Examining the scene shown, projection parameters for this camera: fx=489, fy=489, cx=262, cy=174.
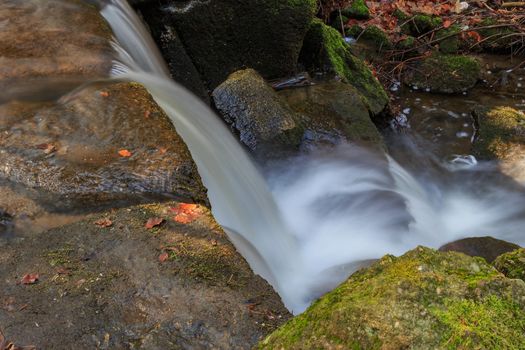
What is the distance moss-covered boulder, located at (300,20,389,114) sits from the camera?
23.5ft

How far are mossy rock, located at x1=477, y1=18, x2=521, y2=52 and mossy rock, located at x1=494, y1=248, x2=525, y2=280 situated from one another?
26.8ft

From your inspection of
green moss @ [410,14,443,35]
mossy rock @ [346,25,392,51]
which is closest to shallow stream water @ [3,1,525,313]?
mossy rock @ [346,25,392,51]

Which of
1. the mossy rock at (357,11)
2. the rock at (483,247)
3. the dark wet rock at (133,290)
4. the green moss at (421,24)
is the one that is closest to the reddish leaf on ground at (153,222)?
the dark wet rock at (133,290)

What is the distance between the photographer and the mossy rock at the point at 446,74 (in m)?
8.34

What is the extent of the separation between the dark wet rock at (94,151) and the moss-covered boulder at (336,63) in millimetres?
3843

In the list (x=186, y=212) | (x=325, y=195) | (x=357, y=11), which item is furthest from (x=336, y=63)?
(x=186, y=212)

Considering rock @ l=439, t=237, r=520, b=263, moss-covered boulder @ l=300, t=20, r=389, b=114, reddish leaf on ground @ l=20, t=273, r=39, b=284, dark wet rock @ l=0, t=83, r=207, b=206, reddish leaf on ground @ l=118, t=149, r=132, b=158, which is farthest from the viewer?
moss-covered boulder @ l=300, t=20, r=389, b=114

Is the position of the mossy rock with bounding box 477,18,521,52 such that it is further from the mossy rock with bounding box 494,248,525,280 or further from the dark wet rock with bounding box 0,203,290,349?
the dark wet rock with bounding box 0,203,290,349

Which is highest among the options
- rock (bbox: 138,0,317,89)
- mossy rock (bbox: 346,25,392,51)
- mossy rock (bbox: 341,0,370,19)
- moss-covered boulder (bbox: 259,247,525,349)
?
moss-covered boulder (bbox: 259,247,525,349)

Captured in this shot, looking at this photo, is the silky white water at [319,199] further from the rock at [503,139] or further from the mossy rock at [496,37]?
the mossy rock at [496,37]

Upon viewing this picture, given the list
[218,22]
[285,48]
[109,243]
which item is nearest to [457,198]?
[285,48]

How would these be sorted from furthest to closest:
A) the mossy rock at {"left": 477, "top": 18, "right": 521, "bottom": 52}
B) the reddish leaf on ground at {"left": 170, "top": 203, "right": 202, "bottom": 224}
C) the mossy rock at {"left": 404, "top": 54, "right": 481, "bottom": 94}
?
the mossy rock at {"left": 477, "top": 18, "right": 521, "bottom": 52} → the mossy rock at {"left": 404, "top": 54, "right": 481, "bottom": 94} → the reddish leaf on ground at {"left": 170, "top": 203, "right": 202, "bottom": 224}

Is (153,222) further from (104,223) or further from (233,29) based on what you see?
(233,29)

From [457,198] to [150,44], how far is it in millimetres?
4444
